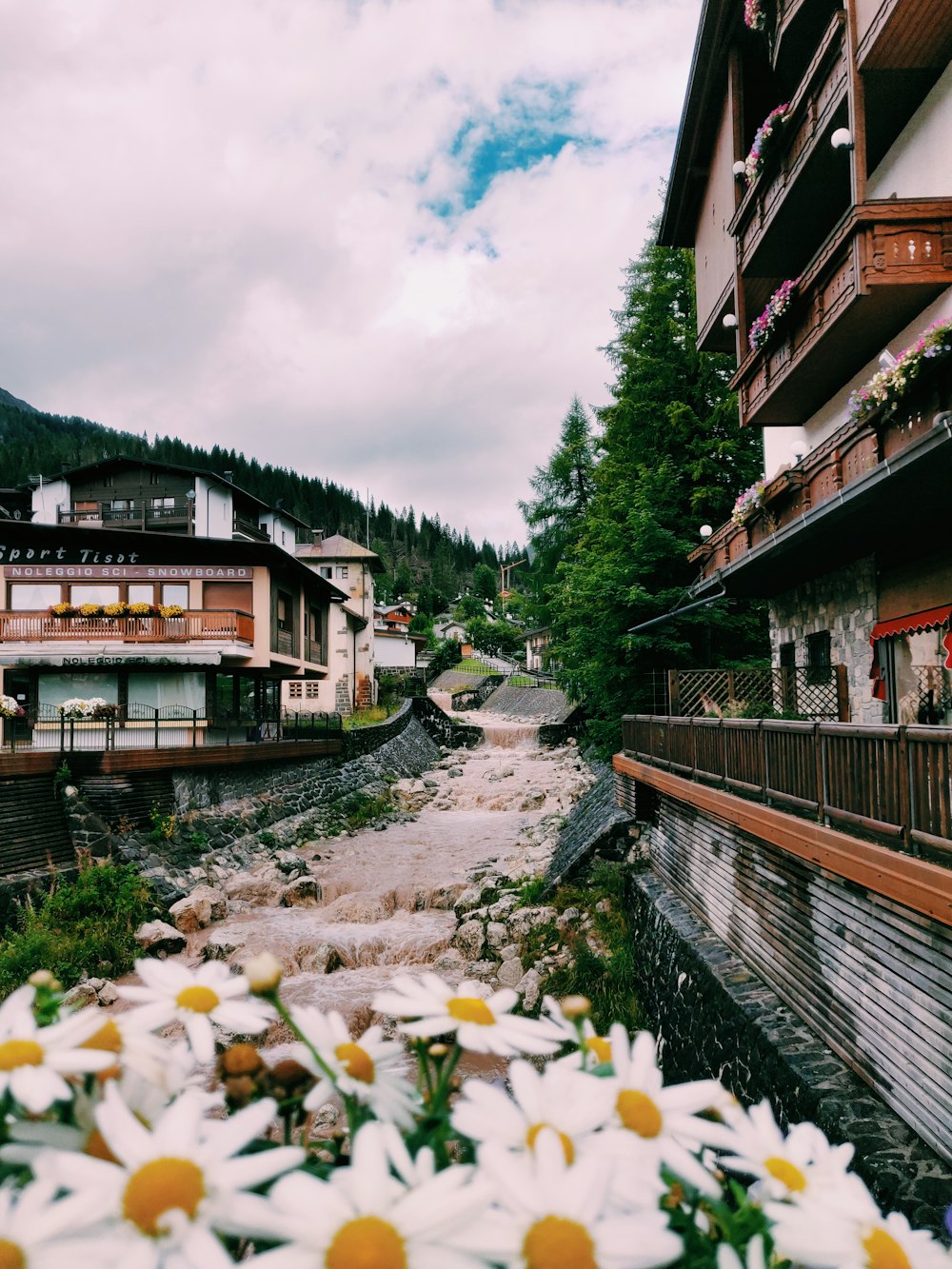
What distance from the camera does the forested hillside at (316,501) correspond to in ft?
387

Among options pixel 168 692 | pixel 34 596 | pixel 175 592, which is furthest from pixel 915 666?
pixel 34 596

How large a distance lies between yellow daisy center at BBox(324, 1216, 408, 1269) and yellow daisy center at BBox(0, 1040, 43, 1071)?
450mm

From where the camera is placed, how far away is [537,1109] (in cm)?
103

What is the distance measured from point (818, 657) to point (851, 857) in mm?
9803

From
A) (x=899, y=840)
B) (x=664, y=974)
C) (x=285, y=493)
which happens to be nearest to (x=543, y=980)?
(x=664, y=974)

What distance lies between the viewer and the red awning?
998cm

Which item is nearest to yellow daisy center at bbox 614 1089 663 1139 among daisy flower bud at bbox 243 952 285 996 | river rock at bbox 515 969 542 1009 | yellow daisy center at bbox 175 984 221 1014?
daisy flower bud at bbox 243 952 285 996

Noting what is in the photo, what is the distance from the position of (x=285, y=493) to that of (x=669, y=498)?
130807 millimetres

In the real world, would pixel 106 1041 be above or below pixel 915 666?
below

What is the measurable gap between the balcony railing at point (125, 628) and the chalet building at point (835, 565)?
1493 centimetres

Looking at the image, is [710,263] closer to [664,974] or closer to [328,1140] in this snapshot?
[664,974]

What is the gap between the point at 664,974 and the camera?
33.2 ft

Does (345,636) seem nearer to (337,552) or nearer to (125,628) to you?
(337,552)

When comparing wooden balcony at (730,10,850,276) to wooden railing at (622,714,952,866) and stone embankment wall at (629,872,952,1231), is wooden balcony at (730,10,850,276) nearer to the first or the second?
wooden railing at (622,714,952,866)
